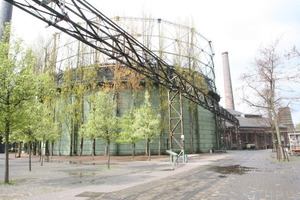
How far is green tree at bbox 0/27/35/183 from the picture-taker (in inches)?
375

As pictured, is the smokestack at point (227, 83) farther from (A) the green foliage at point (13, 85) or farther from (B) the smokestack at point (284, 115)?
(A) the green foliage at point (13, 85)

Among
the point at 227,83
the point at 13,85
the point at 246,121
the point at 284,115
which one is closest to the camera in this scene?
the point at 13,85

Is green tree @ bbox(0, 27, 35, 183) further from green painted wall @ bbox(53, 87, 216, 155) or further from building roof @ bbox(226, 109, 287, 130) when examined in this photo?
building roof @ bbox(226, 109, 287, 130)

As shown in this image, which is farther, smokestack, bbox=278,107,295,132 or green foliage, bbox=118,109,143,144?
green foliage, bbox=118,109,143,144

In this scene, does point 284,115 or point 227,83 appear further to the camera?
point 227,83

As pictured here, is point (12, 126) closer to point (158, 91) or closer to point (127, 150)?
point (127, 150)

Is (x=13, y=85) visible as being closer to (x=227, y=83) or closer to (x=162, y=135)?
(x=162, y=135)

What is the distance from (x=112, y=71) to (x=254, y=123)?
160 ft

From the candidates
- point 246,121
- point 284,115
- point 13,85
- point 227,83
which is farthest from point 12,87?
point 246,121

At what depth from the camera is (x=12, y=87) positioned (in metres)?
9.72

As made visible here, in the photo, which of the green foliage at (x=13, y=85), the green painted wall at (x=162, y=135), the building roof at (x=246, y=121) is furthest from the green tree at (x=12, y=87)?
the building roof at (x=246, y=121)

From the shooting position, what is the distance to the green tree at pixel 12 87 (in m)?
9.52

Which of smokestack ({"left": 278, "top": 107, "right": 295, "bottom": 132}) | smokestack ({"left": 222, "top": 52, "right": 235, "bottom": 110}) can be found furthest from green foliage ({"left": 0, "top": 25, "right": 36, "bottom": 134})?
smokestack ({"left": 222, "top": 52, "right": 235, "bottom": 110})

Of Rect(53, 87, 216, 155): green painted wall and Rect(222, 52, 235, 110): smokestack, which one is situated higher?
Rect(222, 52, 235, 110): smokestack
